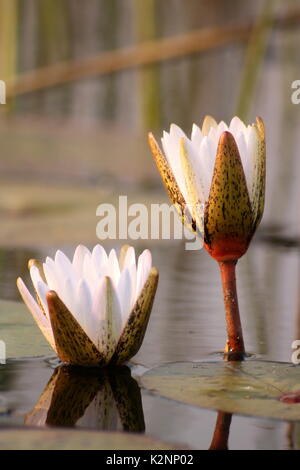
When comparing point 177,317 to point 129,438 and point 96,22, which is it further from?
point 96,22

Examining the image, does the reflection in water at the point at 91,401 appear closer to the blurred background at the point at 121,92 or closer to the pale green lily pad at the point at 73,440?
the pale green lily pad at the point at 73,440

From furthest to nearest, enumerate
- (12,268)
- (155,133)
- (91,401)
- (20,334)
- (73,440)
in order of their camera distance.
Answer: (155,133) → (12,268) → (20,334) → (91,401) → (73,440)

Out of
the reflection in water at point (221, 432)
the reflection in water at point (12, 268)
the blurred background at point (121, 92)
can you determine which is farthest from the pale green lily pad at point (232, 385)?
the blurred background at point (121, 92)

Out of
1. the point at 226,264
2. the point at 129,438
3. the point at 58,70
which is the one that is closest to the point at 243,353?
the point at 226,264

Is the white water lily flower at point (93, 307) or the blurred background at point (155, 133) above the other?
the blurred background at point (155, 133)

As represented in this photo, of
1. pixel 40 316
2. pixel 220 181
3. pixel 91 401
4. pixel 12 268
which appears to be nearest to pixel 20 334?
pixel 40 316

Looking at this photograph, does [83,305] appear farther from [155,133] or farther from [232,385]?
[155,133]
